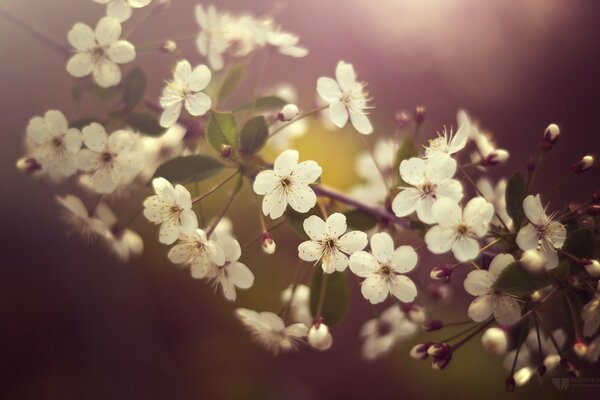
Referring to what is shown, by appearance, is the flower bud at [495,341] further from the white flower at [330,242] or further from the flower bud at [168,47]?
the flower bud at [168,47]

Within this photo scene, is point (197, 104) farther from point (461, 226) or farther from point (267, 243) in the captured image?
point (461, 226)

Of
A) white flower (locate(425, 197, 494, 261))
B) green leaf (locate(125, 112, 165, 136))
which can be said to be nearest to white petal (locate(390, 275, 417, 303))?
white flower (locate(425, 197, 494, 261))

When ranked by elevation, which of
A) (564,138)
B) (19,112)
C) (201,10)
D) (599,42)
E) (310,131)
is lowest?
(201,10)

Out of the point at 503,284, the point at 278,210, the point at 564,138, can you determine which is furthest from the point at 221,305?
the point at 564,138

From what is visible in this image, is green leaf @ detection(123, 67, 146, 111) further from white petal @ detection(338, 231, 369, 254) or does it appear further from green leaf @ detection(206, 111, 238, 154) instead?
white petal @ detection(338, 231, 369, 254)

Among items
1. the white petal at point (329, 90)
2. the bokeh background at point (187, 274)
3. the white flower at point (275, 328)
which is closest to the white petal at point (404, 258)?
the white flower at point (275, 328)

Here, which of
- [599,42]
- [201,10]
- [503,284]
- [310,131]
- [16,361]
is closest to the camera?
[503,284]

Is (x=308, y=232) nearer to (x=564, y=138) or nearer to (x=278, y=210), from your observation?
(x=278, y=210)
